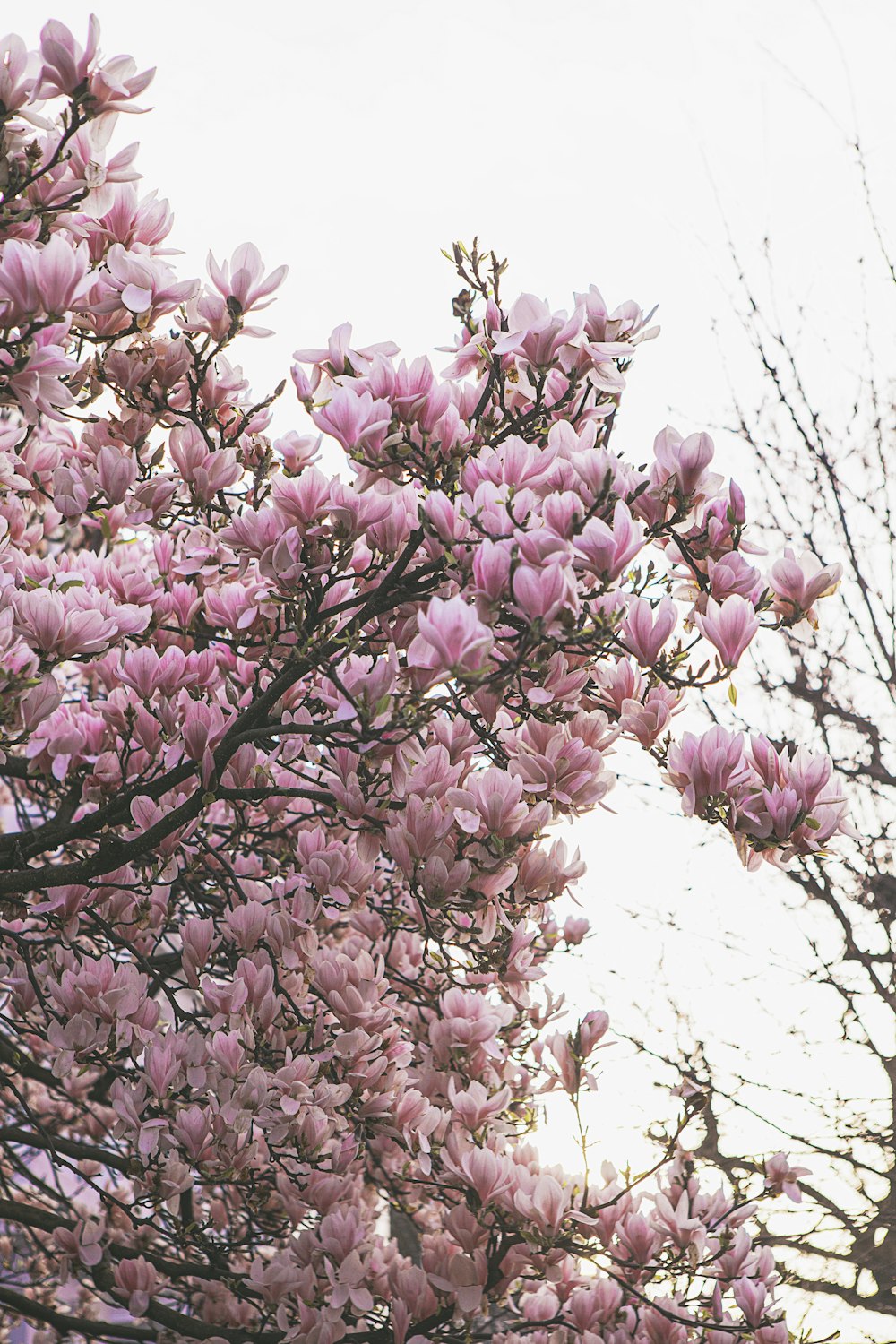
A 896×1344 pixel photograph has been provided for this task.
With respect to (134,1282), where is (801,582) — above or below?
above

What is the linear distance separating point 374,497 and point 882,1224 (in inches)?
141

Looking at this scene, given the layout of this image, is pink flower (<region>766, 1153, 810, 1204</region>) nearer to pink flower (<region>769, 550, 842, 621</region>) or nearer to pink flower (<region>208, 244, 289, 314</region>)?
pink flower (<region>769, 550, 842, 621</region>)

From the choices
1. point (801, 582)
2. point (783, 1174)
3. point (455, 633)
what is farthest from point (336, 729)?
point (783, 1174)

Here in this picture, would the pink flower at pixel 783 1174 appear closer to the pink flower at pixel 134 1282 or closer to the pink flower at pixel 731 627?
the pink flower at pixel 134 1282

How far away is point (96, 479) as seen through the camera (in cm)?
263

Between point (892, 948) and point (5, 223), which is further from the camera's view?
point (892, 948)

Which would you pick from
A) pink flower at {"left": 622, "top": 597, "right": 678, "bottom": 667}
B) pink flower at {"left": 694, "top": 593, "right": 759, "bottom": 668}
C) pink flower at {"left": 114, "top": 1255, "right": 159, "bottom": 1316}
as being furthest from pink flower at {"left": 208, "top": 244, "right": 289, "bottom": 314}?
pink flower at {"left": 114, "top": 1255, "right": 159, "bottom": 1316}

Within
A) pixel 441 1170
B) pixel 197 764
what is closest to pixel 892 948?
pixel 441 1170

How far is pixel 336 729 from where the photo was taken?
6.86ft

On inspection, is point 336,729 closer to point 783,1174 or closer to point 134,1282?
point 134,1282

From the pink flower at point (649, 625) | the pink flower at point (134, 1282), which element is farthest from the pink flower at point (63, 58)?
the pink flower at point (134, 1282)

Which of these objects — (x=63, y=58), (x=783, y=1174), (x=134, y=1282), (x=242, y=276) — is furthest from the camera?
(x=783, y=1174)

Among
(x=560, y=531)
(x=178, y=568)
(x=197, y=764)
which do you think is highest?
(x=178, y=568)

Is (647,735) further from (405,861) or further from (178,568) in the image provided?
(178,568)
